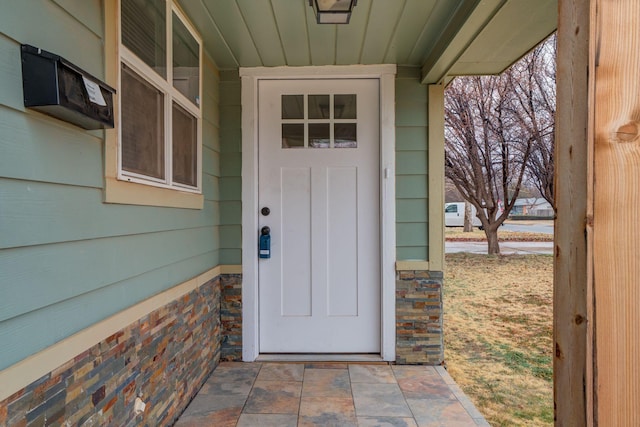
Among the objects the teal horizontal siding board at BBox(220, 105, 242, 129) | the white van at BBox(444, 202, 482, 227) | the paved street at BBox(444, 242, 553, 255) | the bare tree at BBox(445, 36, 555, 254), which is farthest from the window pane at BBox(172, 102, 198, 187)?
the white van at BBox(444, 202, 482, 227)

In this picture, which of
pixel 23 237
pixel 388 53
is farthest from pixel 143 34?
pixel 388 53

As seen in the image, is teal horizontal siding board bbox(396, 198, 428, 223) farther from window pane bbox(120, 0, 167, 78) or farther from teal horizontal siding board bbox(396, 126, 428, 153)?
window pane bbox(120, 0, 167, 78)

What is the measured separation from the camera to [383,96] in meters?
2.81

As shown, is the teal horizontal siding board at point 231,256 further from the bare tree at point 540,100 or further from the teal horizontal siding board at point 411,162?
the bare tree at point 540,100

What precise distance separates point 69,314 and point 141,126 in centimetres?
85

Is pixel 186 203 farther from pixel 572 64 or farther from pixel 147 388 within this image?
pixel 572 64

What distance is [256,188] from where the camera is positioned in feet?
9.36

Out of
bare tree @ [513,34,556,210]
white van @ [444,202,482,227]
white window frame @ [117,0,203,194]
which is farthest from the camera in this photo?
white van @ [444,202,482,227]

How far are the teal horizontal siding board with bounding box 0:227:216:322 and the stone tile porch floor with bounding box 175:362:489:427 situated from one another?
0.96m

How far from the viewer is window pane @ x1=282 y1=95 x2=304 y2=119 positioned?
288 cm

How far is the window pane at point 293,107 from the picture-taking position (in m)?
2.88

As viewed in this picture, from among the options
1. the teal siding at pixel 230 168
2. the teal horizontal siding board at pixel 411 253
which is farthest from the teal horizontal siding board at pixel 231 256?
the teal horizontal siding board at pixel 411 253

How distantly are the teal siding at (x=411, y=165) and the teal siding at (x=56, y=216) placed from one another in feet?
5.95

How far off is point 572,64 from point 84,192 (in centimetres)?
146
